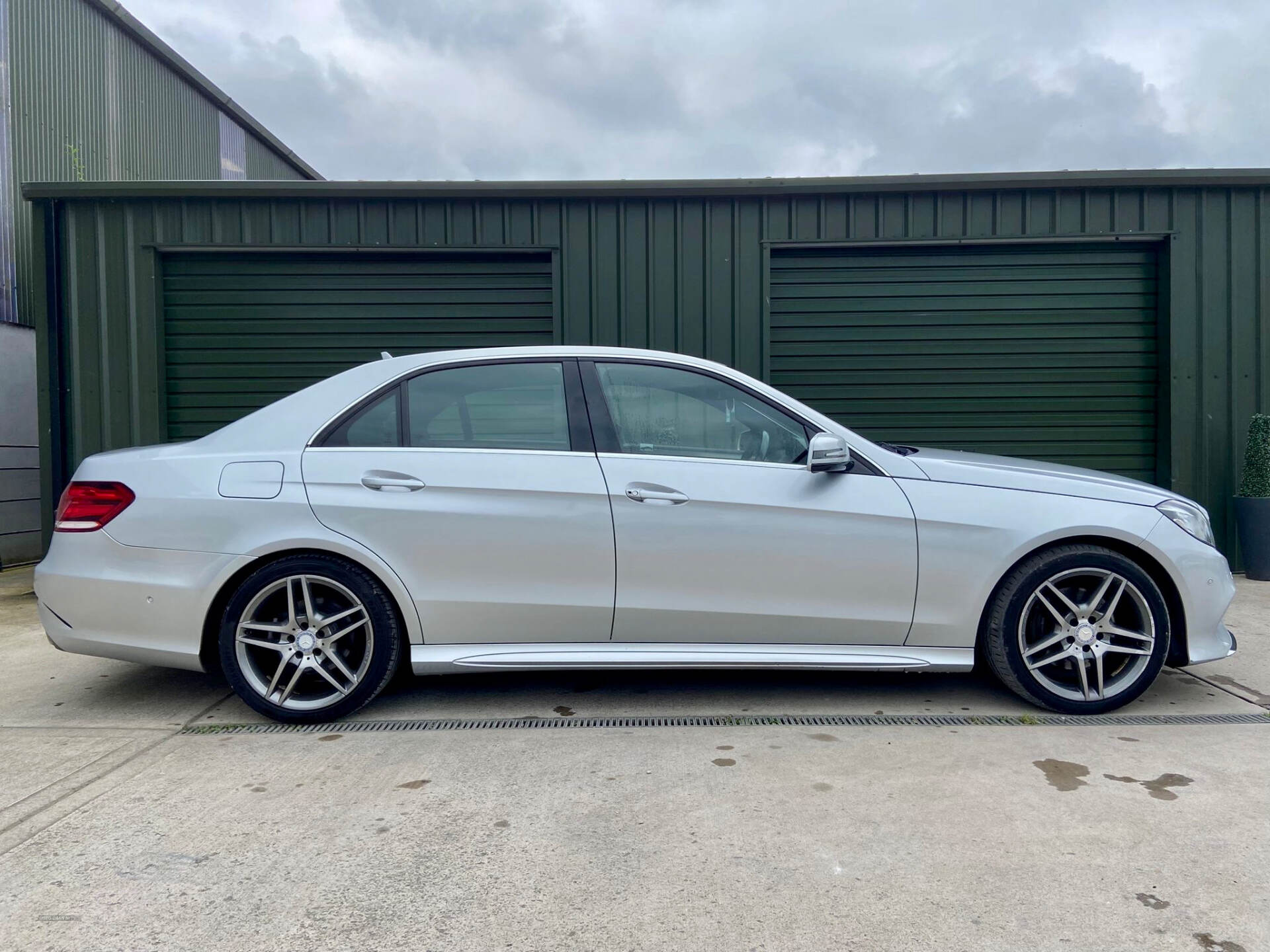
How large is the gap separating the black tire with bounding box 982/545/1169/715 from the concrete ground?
0.15 meters

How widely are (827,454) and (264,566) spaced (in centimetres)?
229

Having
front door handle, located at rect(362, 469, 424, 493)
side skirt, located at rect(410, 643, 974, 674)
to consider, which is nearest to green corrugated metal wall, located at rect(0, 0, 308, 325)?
front door handle, located at rect(362, 469, 424, 493)

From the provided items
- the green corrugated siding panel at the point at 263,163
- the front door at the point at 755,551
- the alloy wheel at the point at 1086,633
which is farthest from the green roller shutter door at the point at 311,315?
the green corrugated siding panel at the point at 263,163

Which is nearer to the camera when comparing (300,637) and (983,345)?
(300,637)

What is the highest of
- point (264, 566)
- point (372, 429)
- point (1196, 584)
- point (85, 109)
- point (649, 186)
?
point (85, 109)

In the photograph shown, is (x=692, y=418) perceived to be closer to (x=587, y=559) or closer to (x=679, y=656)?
(x=587, y=559)

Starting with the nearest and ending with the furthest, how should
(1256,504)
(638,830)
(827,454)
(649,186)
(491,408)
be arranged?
1. (638,830)
2. (827,454)
3. (491,408)
4. (1256,504)
5. (649,186)

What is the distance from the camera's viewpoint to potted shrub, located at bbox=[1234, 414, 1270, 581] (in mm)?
6215

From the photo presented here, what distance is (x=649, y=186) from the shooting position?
21.8 feet

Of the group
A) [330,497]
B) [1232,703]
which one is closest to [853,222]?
[1232,703]

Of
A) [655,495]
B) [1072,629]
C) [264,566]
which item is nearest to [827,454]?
[655,495]

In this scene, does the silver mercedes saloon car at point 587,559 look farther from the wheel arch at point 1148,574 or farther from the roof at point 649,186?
the roof at point 649,186

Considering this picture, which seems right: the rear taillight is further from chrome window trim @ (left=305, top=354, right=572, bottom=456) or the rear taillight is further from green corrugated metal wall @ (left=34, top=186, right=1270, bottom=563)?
green corrugated metal wall @ (left=34, top=186, right=1270, bottom=563)

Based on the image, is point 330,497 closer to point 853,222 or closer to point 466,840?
point 466,840
